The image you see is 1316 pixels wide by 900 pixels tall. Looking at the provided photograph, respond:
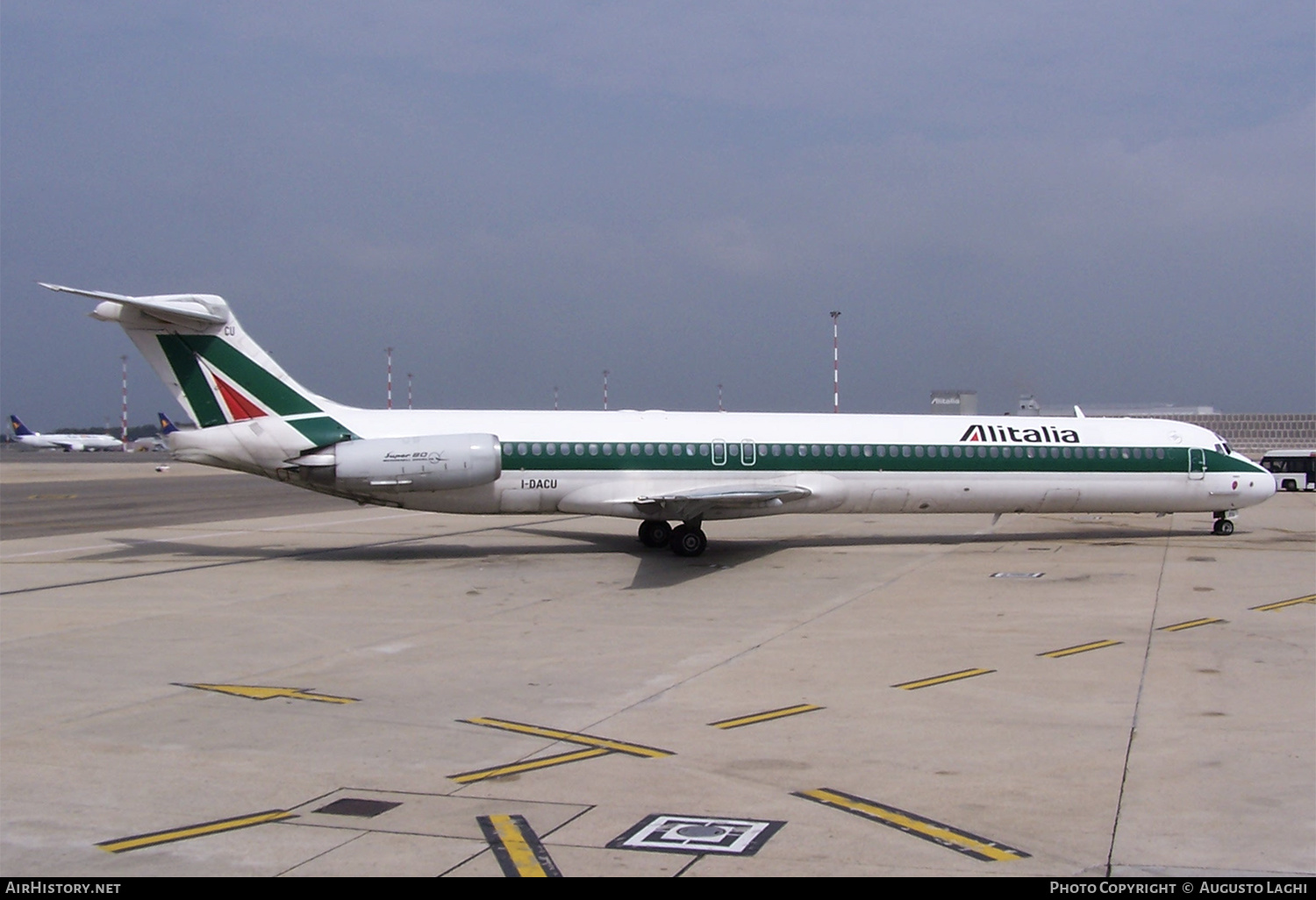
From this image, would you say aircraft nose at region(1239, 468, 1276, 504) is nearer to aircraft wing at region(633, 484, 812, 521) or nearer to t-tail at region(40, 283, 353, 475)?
aircraft wing at region(633, 484, 812, 521)

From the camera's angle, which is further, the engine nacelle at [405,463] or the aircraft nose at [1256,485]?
the aircraft nose at [1256,485]

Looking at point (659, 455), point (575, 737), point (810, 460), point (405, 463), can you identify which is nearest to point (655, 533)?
point (659, 455)

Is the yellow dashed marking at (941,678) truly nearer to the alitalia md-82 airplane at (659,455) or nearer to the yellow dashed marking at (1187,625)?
the yellow dashed marking at (1187,625)

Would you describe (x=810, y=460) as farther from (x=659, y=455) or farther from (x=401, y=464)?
(x=401, y=464)

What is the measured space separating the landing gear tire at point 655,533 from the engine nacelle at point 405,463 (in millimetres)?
3752

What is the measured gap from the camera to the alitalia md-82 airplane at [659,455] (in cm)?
2023

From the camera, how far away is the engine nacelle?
20.2 metres

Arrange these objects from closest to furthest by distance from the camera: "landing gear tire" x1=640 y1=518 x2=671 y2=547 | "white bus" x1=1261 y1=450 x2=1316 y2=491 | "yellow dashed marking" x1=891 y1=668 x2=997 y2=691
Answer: "yellow dashed marking" x1=891 y1=668 x2=997 y2=691 → "landing gear tire" x1=640 y1=518 x2=671 y2=547 → "white bus" x1=1261 y1=450 x2=1316 y2=491

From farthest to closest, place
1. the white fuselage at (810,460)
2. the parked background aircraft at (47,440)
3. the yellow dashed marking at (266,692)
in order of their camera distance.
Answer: the parked background aircraft at (47,440) → the white fuselage at (810,460) → the yellow dashed marking at (266,692)

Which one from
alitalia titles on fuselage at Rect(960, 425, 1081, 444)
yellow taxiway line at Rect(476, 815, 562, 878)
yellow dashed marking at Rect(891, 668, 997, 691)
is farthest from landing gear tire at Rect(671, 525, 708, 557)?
yellow taxiway line at Rect(476, 815, 562, 878)

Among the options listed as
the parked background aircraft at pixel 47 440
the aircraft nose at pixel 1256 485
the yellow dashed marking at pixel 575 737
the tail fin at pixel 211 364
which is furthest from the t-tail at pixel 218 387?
the parked background aircraft at pixel 47 440

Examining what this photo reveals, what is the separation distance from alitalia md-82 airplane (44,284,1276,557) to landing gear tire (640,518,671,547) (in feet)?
0.16

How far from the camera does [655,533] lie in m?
22.6
